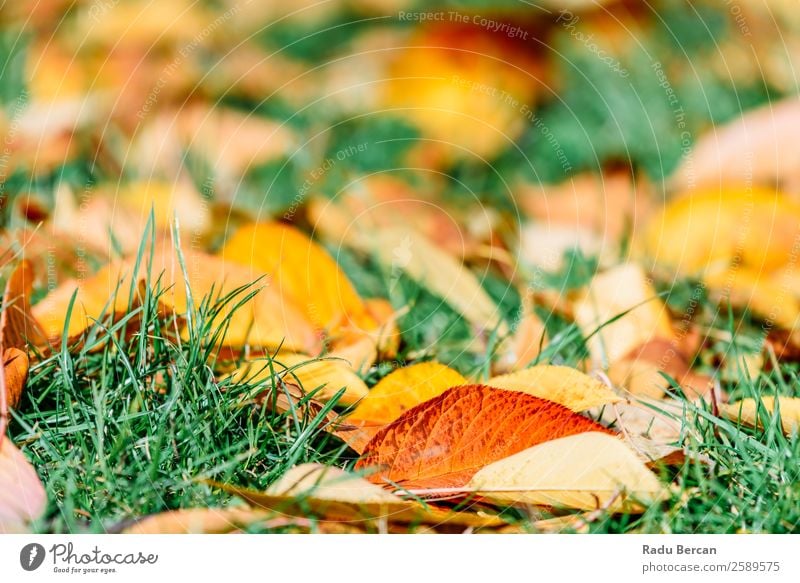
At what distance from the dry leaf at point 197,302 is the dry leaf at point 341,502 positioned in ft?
0.51

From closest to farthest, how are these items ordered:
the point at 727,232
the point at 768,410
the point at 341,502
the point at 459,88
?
the point at 341,502, the point at 768,410, the point at 727,232, the point at 459,88

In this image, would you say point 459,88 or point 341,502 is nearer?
point 341,502

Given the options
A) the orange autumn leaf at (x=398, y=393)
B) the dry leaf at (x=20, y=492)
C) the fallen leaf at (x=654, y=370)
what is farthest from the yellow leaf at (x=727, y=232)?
the dry leaf at (x=20, y=492)

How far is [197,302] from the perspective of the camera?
0.79 metres

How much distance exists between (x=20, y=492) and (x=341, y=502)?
22 cm

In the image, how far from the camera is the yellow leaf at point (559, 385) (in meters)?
0.70

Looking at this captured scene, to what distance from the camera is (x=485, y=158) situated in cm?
121

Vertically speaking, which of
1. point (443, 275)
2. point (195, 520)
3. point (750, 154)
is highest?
point (750, 154)

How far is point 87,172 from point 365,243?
0.38 metres

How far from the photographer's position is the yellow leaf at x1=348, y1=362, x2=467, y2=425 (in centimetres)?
73

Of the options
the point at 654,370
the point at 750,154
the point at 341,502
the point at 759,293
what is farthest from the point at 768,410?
the point at 750,154

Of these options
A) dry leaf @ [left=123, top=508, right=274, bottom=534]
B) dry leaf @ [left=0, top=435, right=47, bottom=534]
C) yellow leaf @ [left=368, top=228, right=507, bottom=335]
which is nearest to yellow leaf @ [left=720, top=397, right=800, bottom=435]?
yellow leaf @ [left=368, top=228, right=507, bottom=335]

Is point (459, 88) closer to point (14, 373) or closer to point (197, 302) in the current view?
point (197, 302)

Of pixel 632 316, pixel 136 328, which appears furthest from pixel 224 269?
pixel 632 316
